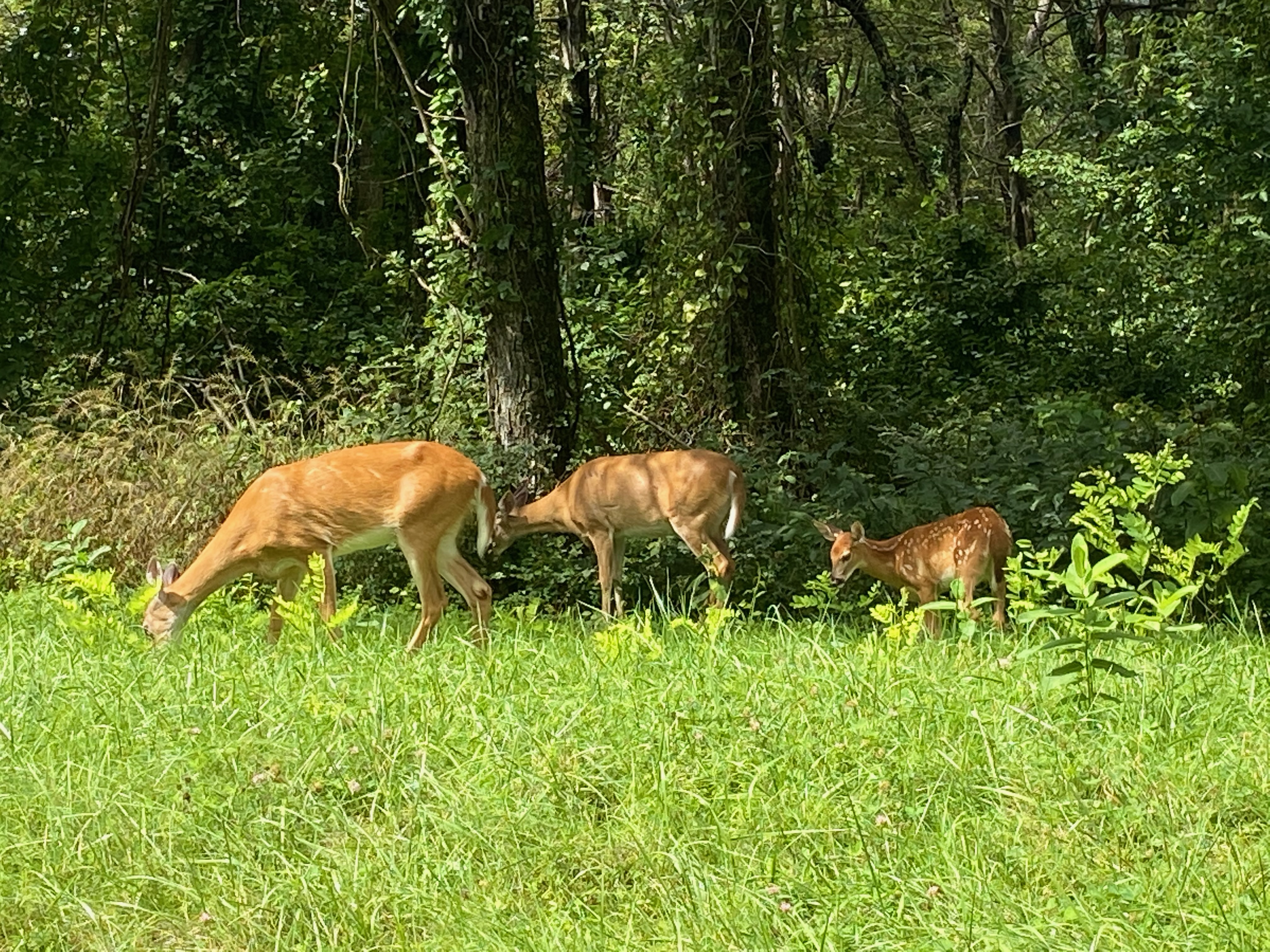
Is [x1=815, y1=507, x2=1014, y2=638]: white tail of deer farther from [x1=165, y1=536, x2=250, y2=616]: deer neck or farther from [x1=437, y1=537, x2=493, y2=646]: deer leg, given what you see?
[x1=165, y1=536, x2=250, y2=616]: deer neck

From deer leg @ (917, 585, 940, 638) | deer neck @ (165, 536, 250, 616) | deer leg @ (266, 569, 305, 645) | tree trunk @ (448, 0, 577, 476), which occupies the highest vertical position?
tree trunk @ (448, 0, 577, 476)

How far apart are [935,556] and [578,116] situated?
27.1 feet

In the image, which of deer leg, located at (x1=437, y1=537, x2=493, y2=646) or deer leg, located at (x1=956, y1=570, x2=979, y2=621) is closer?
deer leg, located at (x1=956, y1=570, x2=979, y2=621)

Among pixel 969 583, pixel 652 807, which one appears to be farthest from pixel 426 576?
pixel 652 807

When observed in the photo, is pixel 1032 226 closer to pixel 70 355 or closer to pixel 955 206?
pixel 955 206

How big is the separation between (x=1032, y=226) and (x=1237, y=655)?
67.1 feet

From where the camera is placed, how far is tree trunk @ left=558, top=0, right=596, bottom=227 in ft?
40.3

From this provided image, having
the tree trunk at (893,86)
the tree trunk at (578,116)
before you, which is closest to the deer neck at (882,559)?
the tree trunk at (578,116)

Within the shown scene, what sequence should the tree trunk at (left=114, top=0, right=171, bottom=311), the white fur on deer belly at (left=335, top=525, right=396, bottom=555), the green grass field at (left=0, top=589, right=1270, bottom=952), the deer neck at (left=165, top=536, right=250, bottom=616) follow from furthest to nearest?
the tree trunk at (left=114, top=0, right=171, bottom=311)
the white fur on deer belly at (left=335, top=525, right=396, bottom=555)
the deer neck at (left=165, top=536, right=250, bottom=616)
the green grass field at (left=0, top=589, right=1270, bottom=952)

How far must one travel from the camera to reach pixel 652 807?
169 inches

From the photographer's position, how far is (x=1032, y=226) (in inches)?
982

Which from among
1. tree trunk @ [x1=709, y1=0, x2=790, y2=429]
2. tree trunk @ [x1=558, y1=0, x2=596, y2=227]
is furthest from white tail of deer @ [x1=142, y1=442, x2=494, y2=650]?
tree trunk @ [x1=558, y1=0, x2=596, y2=227]

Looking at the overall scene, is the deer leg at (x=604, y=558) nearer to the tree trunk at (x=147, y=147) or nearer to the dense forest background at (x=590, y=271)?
the dense forest background at (x=590, y=271)

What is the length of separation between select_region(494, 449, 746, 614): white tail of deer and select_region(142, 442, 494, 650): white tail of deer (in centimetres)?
109
